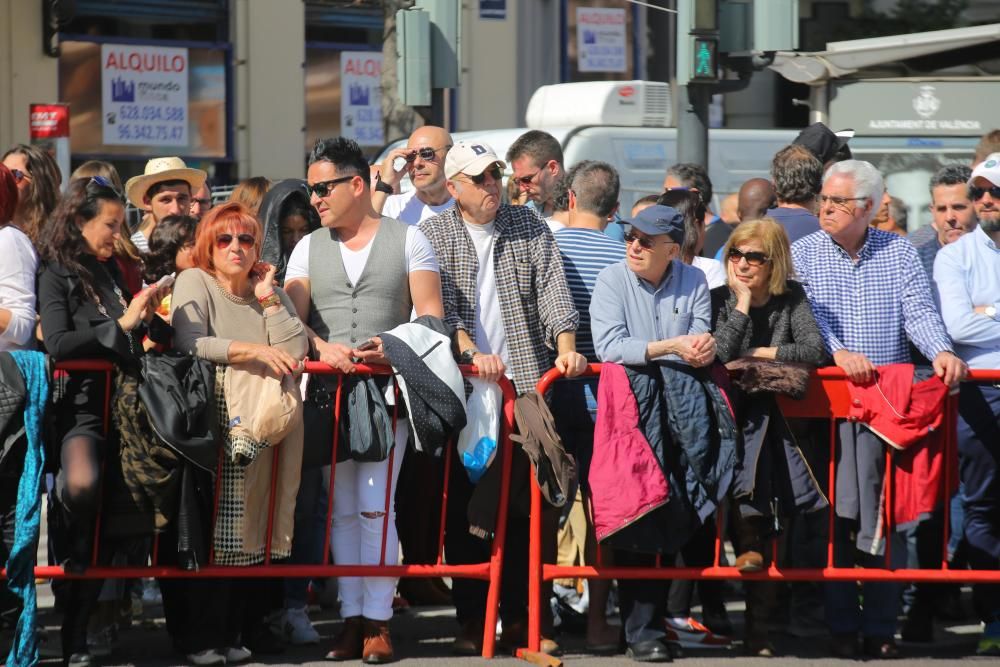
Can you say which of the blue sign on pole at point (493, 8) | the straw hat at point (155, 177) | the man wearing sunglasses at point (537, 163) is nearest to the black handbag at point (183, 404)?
the straw hat at point (155, 177)

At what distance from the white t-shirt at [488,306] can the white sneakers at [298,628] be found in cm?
139

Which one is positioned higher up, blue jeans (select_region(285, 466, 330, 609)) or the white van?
the white van

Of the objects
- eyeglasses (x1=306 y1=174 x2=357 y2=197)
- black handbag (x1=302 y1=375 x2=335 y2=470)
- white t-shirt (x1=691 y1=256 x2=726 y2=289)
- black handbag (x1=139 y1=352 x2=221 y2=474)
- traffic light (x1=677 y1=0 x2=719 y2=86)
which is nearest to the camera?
black handbag (x1=139 y1=352 x2=221 y2=474)

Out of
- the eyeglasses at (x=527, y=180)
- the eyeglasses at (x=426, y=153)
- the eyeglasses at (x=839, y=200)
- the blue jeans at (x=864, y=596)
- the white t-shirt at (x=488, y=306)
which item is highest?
the eyeglasses at (x=426, y=153)

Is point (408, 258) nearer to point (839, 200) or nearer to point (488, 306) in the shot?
point (488, 306)

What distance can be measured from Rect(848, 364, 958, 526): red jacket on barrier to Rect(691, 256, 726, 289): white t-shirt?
4.06 ft

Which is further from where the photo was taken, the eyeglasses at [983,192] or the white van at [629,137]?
the white van at [629,137]

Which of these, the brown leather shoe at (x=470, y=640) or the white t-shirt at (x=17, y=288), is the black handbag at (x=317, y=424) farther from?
the white t-shirt at (x=17, y=288)

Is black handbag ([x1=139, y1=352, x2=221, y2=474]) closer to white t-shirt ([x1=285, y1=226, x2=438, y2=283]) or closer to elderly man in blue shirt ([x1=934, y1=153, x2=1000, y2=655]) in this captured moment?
white t-shirt ([x1=285, y1=226, x2=438, y2=283])

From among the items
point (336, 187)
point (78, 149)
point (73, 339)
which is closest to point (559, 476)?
point (336, 187)

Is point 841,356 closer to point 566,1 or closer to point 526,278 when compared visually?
point 526,278

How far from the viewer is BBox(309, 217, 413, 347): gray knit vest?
6582 mm

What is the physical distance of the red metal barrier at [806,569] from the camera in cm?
648

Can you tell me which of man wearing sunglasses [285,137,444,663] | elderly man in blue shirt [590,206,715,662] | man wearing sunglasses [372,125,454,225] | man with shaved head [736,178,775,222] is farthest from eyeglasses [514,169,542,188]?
elderly man in blue shirt [590,206,715,662]
